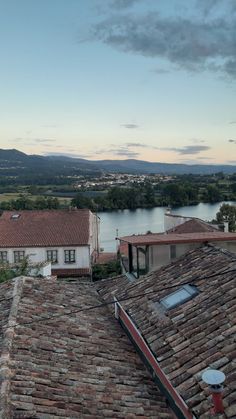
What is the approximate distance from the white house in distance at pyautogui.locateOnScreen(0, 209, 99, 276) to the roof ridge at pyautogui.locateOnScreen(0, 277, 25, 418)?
21804mm

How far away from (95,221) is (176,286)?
3067 cm

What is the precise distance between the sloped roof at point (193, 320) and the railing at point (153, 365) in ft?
0.29

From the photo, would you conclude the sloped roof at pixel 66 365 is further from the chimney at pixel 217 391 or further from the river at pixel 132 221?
the river at pixel 132 221

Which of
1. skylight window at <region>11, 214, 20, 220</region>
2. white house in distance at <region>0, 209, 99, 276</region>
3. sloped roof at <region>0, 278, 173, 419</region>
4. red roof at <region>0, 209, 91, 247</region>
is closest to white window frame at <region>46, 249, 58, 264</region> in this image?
white house in distance at <region>0, 209, 99, 276</region>

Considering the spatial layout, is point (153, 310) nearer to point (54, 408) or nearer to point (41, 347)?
point (41, 347)

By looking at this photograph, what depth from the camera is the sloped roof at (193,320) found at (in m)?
6.33

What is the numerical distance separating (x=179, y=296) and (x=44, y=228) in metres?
26.1

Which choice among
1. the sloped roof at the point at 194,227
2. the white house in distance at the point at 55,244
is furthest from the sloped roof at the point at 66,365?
the white house in distance at the point at 55,244

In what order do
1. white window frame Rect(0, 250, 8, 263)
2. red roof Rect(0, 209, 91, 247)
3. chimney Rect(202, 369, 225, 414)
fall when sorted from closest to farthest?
chimney Rect(202, 369, 225, 414) < red roof Rect(0, 209, 91, 247) < white window frame Rect(0, 250, 8, 263)

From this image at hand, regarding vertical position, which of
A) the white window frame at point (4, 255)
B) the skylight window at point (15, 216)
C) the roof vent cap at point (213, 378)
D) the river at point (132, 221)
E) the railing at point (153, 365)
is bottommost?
the river at point (132, 221)

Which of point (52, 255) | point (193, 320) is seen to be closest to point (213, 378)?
point (193, 320)

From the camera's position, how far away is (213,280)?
9.05 metres

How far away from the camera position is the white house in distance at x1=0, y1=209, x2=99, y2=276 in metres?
32.2

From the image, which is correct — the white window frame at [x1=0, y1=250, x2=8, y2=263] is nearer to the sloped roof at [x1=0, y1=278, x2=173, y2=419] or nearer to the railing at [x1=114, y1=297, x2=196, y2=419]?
the sloped roof at [x1=0, y1=278, x2=173, y2=419]
